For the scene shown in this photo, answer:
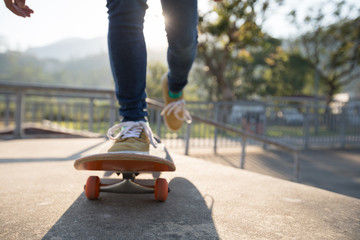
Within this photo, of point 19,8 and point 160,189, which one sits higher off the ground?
point 19,8

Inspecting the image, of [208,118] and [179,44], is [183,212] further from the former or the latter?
[208,118]

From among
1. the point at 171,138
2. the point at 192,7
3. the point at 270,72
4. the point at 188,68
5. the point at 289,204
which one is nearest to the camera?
the point at 289,204

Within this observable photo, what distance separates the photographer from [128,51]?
131cm

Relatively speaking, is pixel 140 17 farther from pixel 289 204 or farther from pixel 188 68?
pixel 289 204

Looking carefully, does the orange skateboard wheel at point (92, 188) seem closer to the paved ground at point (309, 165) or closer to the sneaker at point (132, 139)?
the sneaker at point (132, 139)

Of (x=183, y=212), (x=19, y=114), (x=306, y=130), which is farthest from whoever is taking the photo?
(x=306, y=130)

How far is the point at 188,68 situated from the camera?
182 cm

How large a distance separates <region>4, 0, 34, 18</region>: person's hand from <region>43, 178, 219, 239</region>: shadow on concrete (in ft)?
3.16

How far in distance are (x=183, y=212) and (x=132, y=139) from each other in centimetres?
41

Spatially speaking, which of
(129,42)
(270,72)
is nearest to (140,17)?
(129,42)

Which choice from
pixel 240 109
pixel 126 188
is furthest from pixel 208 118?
pixel 126 188

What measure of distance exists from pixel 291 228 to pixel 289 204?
1.01 ft

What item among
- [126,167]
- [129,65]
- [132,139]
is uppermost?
[129,65]

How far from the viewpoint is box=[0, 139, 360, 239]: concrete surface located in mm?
940
